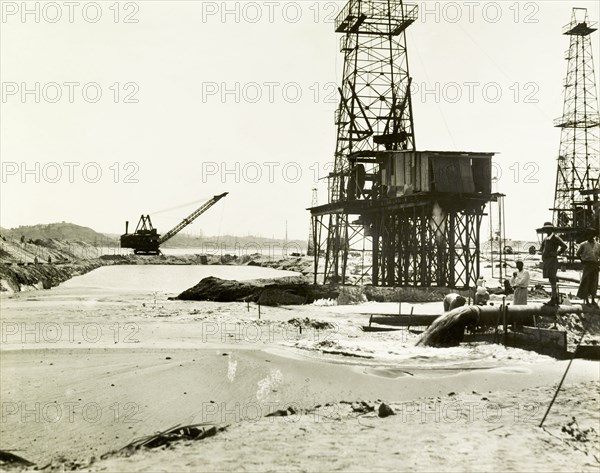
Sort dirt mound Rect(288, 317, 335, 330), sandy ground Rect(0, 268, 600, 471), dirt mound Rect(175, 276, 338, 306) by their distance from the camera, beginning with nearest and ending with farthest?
sandy ground Rect(0, 268, 600, 471) < dirt mound Rect(288, 317, 335, 330) < dirt mound Rect(175, 276, 338, 306)

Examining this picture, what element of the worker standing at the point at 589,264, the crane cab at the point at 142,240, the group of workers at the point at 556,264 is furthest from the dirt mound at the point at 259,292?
the crane cab at the point at 142,240

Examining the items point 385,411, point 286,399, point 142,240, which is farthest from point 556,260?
point 142,240

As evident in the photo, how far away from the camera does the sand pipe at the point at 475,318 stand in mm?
14734

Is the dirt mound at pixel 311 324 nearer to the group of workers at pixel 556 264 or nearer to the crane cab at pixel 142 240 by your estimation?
the group of workers at pixel 556 264

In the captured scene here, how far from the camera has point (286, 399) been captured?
10234 mm

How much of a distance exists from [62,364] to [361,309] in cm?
1308

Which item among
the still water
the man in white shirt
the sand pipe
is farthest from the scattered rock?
the still water

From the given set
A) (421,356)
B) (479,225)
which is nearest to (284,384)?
(421,356)

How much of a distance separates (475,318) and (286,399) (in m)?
6.73

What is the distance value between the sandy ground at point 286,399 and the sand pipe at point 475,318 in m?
0.52

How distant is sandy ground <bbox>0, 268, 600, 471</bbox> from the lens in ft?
23.5

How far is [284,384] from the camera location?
1111 cm

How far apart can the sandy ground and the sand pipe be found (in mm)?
523

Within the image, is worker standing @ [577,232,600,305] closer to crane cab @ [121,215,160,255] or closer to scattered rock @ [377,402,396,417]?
scattered rock @ [377,402,396,417]
